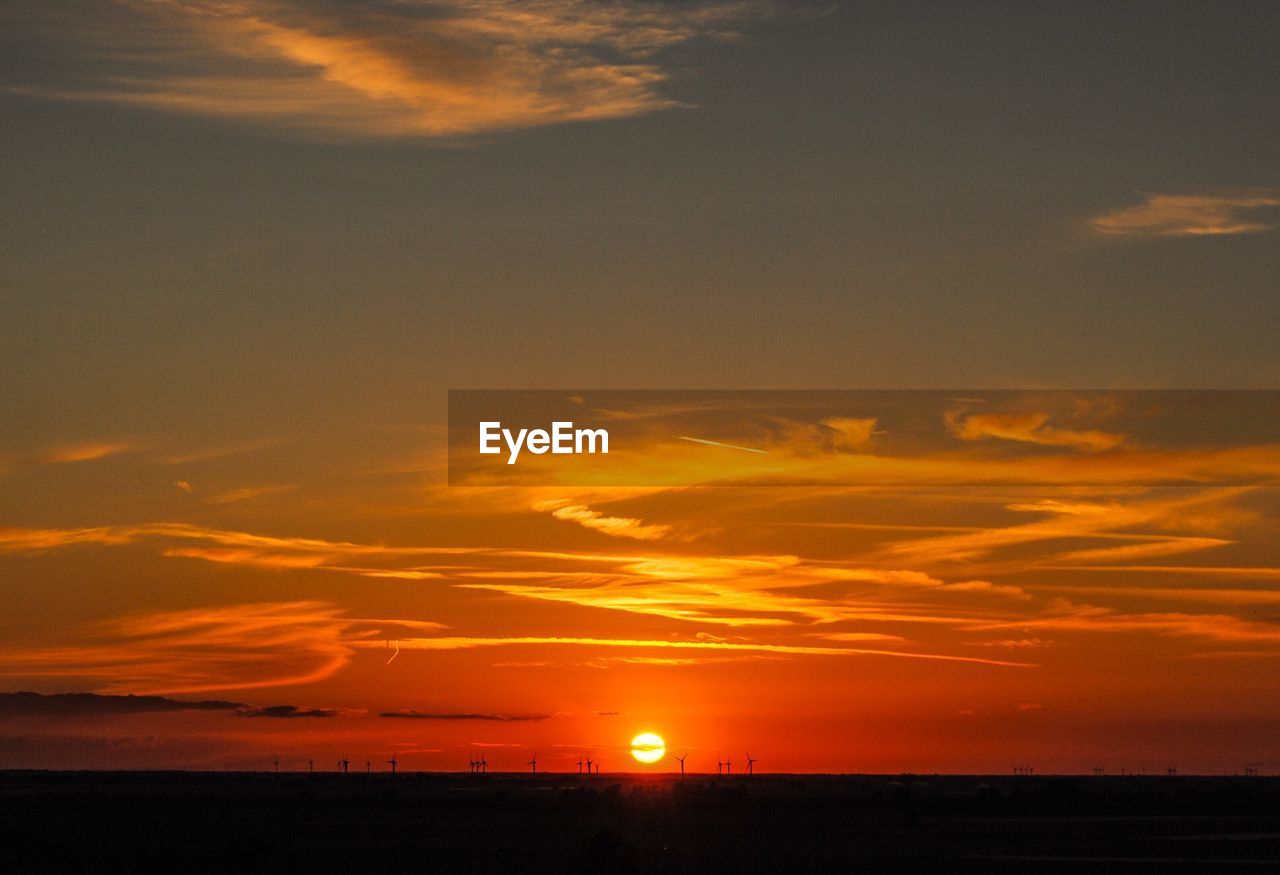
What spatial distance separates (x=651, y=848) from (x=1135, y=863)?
25848mm

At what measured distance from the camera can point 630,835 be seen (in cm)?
10375

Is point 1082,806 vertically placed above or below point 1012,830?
above

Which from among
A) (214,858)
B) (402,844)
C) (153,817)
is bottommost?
(214,858)

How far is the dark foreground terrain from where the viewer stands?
247 feet

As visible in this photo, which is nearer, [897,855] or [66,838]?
[897,855]

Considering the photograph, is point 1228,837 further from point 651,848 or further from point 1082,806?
point 1082,806

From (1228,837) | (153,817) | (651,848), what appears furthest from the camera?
(153,817)

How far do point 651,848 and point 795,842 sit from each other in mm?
14150

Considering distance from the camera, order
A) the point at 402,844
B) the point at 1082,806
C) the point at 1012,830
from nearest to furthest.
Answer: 1. the point at 402,844
2. the point at 1012,830
3. the point at 1082,806

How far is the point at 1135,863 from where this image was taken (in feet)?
275

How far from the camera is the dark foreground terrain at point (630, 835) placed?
247ft

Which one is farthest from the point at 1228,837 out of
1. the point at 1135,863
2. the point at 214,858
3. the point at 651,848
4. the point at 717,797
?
the point at 717,797

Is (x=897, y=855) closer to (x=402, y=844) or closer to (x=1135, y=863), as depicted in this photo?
(x=1135, y=863)

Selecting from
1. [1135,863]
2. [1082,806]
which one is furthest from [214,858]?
[1082,806]
